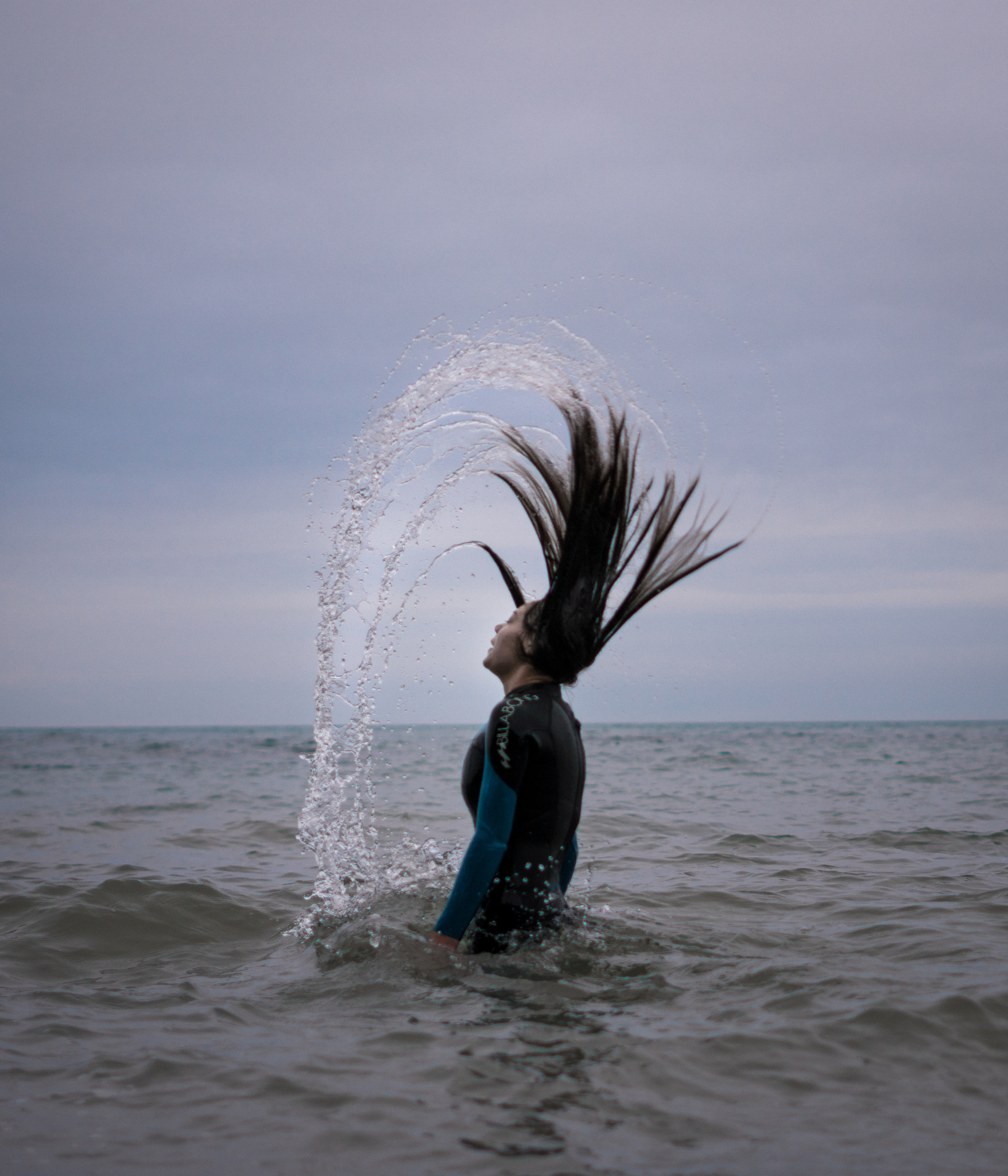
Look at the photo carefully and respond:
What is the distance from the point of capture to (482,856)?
3.92 m

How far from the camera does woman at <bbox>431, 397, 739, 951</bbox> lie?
13.2 ft

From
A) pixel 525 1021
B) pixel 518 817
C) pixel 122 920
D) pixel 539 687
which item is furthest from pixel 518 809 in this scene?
pixel 122 920

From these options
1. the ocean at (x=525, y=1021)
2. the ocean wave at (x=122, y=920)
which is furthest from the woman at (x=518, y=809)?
the ocean wave at (x=122, y=920)

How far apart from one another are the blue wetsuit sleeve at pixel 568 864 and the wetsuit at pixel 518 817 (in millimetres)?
136

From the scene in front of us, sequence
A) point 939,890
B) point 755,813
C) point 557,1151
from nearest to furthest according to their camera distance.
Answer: point 557,1151 → point 939,890 → point 755,813

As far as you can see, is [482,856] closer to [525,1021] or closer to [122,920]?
[525,1021]

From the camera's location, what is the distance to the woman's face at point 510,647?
442 cm

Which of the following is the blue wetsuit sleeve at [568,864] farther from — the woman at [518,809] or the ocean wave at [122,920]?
the ocean wave at [122,920]

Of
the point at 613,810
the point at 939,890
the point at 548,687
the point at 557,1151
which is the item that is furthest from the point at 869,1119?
the point at 613,810

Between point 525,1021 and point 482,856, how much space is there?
677 millimetres

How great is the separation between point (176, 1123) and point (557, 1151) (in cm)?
122

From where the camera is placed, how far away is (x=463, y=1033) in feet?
11.4

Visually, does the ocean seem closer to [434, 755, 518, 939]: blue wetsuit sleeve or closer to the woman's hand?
the woman's hand

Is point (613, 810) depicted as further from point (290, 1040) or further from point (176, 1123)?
point (176, 1123)
